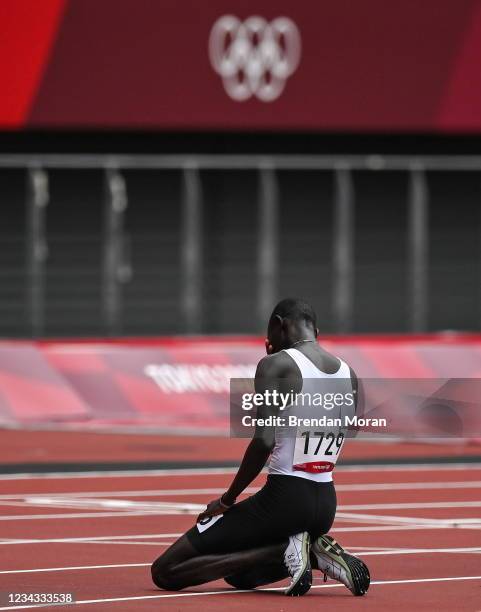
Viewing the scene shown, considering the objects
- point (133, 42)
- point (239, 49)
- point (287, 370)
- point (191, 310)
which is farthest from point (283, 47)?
point (287, 370)

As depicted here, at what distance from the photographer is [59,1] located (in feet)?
81.2

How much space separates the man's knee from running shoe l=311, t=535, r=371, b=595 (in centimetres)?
86

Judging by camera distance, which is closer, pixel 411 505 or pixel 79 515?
pixel 79 515

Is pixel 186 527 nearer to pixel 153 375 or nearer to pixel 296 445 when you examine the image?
pixel 296 445

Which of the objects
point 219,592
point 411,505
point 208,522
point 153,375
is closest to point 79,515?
point 411,505

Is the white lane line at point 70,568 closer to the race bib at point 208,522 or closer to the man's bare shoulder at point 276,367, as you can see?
the race bib at point 208,522

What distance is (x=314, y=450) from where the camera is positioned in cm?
1040

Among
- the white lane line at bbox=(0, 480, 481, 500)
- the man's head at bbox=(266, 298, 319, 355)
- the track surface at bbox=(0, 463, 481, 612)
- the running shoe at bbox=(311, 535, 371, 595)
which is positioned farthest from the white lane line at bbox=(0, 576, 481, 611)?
the white lane line at bbox=(0, 480, 481, 500)

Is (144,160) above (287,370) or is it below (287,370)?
below

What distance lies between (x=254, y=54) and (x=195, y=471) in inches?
354

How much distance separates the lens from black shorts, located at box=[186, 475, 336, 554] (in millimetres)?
10297

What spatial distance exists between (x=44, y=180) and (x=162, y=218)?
6.69ft

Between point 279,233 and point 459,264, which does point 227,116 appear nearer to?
point 279,233

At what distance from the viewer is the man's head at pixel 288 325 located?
34.7ft
